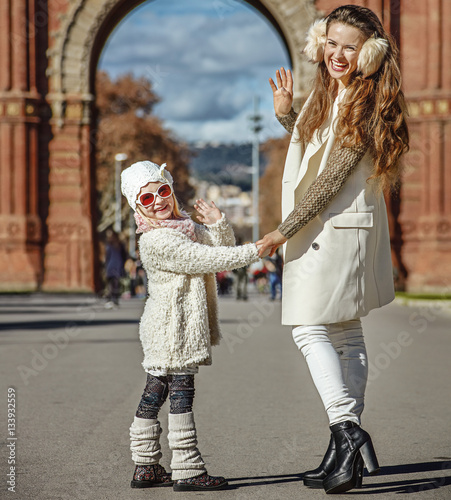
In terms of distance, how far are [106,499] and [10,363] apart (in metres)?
6.60

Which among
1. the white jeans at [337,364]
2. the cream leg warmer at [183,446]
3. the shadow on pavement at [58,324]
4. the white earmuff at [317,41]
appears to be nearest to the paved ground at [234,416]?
the cream leg warmer at [183,446]

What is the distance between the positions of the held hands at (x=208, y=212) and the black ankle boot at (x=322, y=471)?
3.99ft

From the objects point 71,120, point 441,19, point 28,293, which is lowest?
point 28,293

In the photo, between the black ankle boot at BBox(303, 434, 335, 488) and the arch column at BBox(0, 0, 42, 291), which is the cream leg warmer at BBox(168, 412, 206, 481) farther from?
the arch column at BBox(0, 0, 42, 291)

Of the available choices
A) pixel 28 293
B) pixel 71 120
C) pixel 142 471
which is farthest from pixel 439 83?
pixel 142 471

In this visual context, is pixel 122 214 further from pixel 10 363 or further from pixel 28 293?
pixel 10 363

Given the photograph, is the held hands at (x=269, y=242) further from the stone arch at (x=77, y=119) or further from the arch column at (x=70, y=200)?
the arch column at (x=70, y=200)

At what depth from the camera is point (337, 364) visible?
533 centimetres

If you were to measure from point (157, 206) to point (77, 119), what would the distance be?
26.1m

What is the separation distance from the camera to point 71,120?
3116 centimetres

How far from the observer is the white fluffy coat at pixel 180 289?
5.33m

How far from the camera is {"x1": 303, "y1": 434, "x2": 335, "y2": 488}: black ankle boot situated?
212 inches

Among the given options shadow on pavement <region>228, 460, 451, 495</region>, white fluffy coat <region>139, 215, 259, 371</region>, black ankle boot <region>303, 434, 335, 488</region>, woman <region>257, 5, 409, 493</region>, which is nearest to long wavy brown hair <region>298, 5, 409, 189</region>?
woman <region>257, 5, 409, 493</region>

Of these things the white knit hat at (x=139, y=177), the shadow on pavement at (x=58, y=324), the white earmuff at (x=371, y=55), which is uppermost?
the white earmuff at (x=371, y=55)
